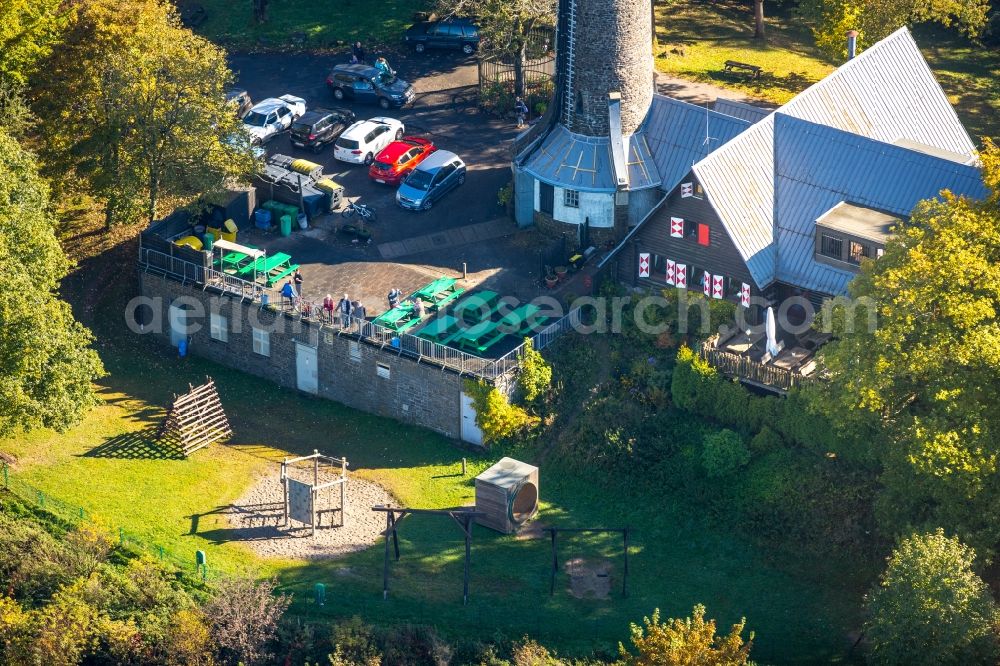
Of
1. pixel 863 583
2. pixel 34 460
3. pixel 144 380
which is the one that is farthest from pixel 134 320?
pixel 863 583

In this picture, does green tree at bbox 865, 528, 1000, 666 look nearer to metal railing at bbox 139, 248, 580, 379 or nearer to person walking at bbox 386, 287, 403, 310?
metal railing at bbox 139, 248, 580, 379

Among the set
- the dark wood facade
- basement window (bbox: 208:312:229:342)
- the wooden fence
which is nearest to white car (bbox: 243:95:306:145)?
basement window (bbox: 208:312:229:342)

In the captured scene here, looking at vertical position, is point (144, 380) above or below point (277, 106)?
below

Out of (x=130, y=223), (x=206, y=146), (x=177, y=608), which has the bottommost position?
(x=177, y=608)

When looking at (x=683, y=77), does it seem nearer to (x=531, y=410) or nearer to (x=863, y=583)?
(x=531, y=410)

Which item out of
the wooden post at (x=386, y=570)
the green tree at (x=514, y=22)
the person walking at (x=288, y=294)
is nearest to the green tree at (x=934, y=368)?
the wooden post at (x=386, y=570)

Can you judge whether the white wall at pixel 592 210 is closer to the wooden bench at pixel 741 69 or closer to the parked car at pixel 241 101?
the wooden bench at pixel 741 69
